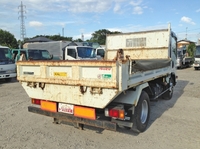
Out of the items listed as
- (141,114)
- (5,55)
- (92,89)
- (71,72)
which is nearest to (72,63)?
(71,72)

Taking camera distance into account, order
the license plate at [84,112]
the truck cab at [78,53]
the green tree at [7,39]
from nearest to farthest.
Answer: the license plate at [84,112], the truck cab at [78,53], the green tree at [7,39]

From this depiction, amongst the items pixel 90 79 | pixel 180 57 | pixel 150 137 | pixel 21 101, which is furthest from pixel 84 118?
pixel 180 57

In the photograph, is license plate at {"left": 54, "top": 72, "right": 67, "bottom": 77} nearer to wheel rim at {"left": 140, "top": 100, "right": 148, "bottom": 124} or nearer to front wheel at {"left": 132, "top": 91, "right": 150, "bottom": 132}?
front wheel at {"left": 132, "top": 91, "right": 150, "bottom": 132}

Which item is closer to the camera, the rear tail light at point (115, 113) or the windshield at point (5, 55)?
the rear tail light at point (115, 113)

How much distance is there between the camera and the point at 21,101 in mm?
6836

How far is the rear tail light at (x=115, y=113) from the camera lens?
3430 millimetres

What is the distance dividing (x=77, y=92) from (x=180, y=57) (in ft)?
68.7

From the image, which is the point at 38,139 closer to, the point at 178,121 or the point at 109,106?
the point at 109,106

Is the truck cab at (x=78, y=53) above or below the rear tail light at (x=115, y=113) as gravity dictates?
above

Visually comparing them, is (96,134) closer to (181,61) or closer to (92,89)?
(92,89)

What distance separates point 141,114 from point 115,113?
914 millimetres

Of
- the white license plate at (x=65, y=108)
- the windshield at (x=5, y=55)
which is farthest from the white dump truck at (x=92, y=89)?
the windshield at (x=5, y=55)

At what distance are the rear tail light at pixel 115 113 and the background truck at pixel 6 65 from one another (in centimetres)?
907

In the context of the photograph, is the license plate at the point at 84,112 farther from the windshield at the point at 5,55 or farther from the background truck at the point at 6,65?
the windshield at the point at 5,55
